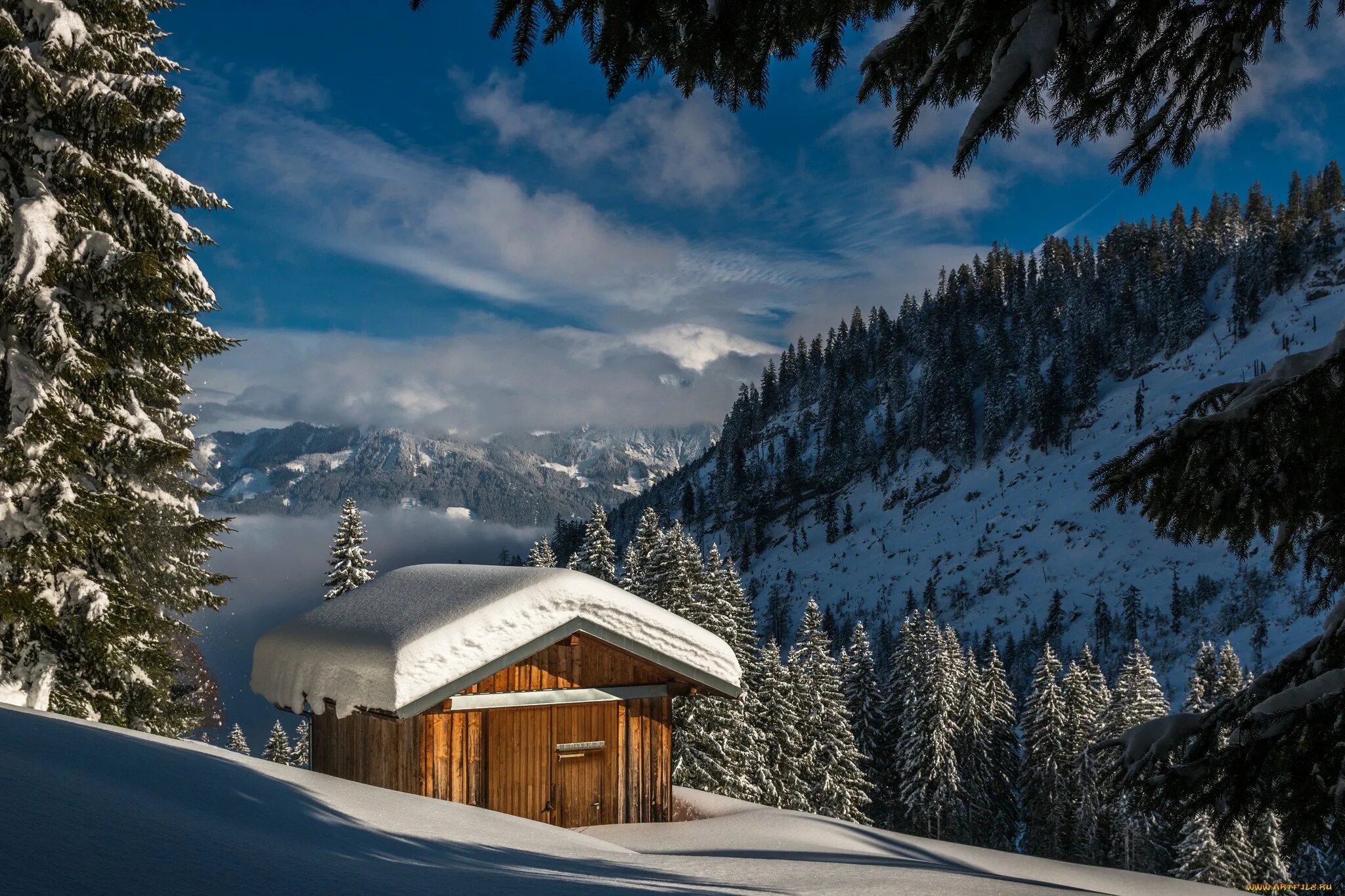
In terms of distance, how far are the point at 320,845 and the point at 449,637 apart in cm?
462

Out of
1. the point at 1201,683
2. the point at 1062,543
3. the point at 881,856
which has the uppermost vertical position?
the point at 1062,543

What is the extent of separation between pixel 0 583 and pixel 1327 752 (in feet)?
42.2

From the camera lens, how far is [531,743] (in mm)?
10281

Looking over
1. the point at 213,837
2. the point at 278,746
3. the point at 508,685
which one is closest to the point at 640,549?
the point at 508,685

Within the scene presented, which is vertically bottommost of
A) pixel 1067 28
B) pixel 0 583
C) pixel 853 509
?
pixel 0 583

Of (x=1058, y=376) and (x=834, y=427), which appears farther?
(x=834, y=427)

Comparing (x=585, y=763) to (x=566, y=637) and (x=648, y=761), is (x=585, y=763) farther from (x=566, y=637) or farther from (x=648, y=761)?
(x=566, y=637)

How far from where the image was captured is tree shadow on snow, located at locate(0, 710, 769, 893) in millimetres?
2816

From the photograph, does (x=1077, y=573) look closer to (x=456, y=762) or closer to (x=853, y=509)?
(x=853, y=509)

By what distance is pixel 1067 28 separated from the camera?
3.11 m

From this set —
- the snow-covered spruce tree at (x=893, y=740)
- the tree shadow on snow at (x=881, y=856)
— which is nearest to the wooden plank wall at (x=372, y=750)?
the tree shadow on snow at (x=881, y=856)

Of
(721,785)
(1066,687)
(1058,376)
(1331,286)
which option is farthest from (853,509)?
(721,785)

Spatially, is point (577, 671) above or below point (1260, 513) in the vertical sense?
below

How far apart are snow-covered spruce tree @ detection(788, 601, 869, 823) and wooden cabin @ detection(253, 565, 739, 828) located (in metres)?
25.0
